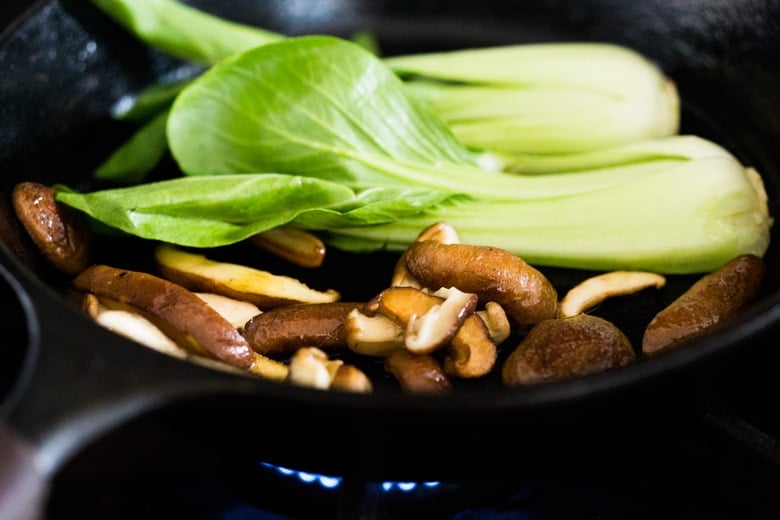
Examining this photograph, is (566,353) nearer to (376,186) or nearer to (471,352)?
(471,352)

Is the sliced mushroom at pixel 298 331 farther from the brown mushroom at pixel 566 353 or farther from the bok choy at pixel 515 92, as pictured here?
the bok choy at pixel 515 92

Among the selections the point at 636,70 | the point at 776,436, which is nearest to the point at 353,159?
the point at 636,70

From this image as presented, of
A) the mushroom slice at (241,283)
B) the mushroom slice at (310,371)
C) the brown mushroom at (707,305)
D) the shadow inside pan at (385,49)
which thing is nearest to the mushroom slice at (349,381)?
the mushroom slice at (310,371)

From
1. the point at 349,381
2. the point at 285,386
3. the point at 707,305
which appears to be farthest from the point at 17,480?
the point at 707,305

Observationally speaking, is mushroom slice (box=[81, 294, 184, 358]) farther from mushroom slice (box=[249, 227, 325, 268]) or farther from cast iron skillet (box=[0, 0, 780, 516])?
mushroom slice (box=[249, 227, 325, 268])

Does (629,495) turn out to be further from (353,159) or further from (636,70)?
(636,70)

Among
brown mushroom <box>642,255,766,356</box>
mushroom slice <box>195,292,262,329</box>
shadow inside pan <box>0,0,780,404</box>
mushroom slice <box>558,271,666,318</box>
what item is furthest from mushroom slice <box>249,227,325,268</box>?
brown mushroom <box>642,255,766,356</box>
